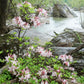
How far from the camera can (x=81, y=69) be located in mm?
3027

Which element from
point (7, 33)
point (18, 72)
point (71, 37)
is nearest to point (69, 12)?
point (71, 37)

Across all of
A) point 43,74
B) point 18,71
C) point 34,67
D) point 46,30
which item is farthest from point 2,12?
point 46,30

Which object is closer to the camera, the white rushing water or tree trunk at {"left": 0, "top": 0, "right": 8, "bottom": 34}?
tree trunk at {"left": 0, "top": 0, "right": 8, "bottom": 34}

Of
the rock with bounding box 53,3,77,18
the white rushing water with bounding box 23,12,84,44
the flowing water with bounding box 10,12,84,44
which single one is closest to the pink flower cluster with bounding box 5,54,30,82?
the flowing water with bounding box 10,12,84,44

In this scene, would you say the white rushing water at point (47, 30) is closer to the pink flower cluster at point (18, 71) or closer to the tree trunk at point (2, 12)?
the tree trunk at point (2, 12)

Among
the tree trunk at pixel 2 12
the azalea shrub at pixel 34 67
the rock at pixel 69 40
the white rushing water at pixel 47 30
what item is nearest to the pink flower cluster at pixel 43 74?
the azalea shrub at pixel 34 67

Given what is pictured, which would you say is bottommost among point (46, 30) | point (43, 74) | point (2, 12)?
point (46, 30)

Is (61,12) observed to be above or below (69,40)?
below

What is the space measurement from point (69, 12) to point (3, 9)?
14.4 metres

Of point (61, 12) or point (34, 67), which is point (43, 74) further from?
point (61, 12)

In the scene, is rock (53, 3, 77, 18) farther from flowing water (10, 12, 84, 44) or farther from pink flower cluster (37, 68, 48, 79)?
pink flower cluster (37, 68, 48, 79)

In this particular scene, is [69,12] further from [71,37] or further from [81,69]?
[81,69]

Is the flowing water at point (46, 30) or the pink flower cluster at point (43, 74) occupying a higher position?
the pink flower cluster at point (43, 74)

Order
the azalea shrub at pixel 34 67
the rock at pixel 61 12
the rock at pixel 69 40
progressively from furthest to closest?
the rock at pixel 61 12 → the rock at pixel 69 40 → the azalea shrub at pixel 34 67
